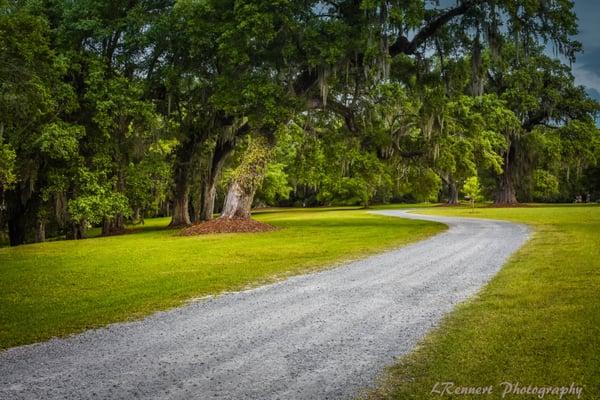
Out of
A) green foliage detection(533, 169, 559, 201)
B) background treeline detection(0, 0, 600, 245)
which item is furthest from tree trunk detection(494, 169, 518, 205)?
background treeline detection(0, 0, 600, 245)

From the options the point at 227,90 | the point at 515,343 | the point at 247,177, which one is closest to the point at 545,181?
the point at 247,177

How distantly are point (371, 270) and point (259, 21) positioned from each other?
1239cm

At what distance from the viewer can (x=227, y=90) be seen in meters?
21.5

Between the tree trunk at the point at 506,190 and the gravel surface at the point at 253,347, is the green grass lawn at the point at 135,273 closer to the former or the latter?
the gravel surface at the point at 253,347

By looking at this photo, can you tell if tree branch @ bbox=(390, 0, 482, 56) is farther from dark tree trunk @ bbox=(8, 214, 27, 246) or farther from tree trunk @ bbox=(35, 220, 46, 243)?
tree trunk @ bbox=(35, 220, 46, 243)

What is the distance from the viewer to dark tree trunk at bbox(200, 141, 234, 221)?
28906 mm

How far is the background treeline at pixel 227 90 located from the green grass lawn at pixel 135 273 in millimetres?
6186

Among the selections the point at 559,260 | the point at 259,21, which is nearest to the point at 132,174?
the point at 259,21

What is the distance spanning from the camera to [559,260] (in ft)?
37.1

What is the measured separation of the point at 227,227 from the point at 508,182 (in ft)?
115

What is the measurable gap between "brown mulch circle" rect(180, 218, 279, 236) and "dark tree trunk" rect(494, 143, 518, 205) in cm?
3220

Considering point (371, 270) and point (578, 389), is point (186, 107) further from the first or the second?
point (578, 389)

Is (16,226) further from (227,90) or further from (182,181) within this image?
(227,90)

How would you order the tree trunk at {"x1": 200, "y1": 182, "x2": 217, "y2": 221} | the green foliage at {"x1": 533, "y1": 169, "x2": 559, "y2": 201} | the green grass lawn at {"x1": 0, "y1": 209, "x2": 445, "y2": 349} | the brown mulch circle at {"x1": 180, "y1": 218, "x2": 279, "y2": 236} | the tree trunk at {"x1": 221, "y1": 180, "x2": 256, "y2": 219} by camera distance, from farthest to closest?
the green foliage at {"x1": 533, "y1": 169, "x2": 559, "y2": 201} < the tree trunk at {"x1": 200, "y1": 182, "x2": 217, "y2": 221} < the tree trunk at {"x1": 221, "y1": 180, "x2": 256, "y2": 219} < the brown mulch circle at {"x1": 180, "y1": 218, "x2": 279, "y2": 236} < the green grass lawn at {"x1": 0, "y1": 209, "x2": 445, "y2": 349}
